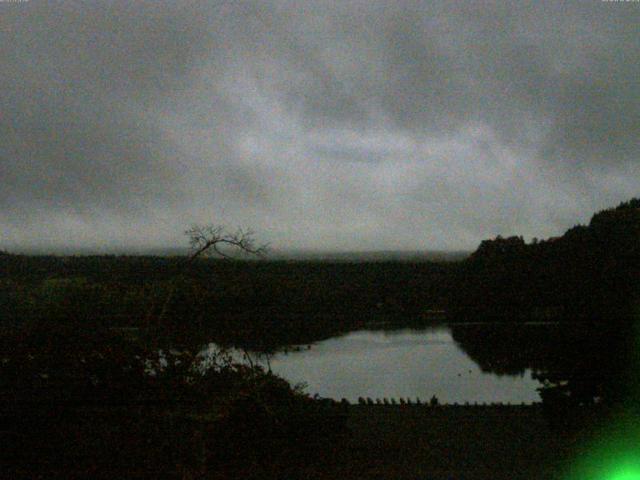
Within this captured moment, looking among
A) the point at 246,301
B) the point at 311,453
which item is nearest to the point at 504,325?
the point at 246,301

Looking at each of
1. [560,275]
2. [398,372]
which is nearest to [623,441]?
[560,275]

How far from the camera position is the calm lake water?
2772 cm

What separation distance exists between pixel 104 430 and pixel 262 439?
3.23 metres

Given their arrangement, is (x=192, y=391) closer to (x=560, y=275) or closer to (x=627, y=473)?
(x=627, y=473)

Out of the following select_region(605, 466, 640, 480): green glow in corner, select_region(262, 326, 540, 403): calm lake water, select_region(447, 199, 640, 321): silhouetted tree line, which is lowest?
select_region(262, 326, 540, 403): calm lake water

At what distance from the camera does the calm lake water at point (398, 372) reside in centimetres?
2772

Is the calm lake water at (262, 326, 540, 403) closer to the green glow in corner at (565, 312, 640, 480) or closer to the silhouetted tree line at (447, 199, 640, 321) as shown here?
the silhouetted tree line at (447, 199, 640, 321)

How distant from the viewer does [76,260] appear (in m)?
23.6

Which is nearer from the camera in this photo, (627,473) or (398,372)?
(627,473)

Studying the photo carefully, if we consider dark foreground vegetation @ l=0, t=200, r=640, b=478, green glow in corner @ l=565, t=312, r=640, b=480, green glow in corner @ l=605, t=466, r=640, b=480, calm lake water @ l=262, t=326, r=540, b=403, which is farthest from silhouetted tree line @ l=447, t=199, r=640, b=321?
calm lake water @ l=262, t=326, r=540, b=403

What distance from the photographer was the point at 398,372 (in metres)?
33.8

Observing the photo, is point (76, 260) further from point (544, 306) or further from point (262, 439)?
point (544, 306)

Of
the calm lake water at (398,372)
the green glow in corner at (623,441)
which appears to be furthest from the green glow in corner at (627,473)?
the calm lake water at (398,372)

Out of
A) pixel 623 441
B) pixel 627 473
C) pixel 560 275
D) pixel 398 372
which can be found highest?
pixel 560 275
